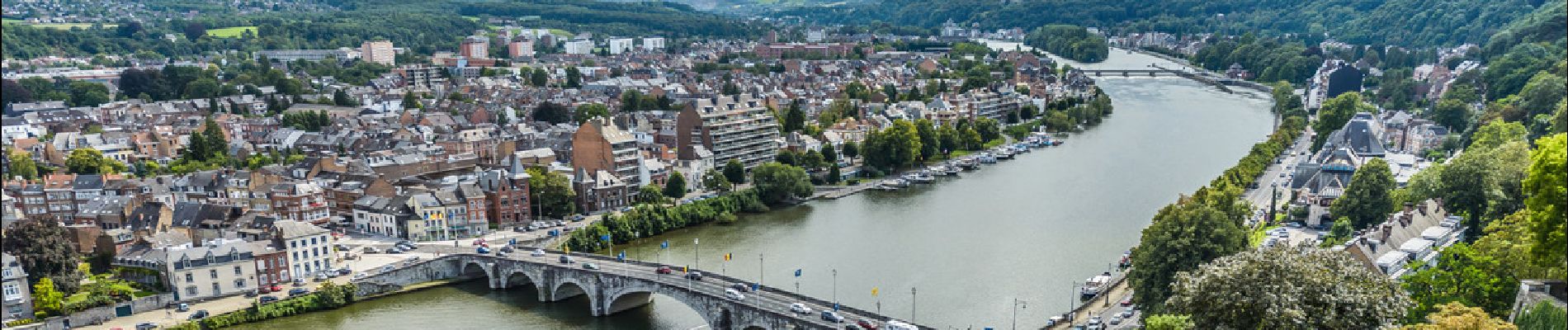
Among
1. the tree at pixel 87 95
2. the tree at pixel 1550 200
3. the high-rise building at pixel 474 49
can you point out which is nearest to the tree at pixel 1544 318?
the tree at pixel 1550 200

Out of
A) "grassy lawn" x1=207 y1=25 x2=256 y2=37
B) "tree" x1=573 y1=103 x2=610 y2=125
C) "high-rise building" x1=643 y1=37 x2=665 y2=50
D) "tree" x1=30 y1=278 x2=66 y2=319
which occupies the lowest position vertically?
"tree" x1=30 y1=278 x2=66 y2=319

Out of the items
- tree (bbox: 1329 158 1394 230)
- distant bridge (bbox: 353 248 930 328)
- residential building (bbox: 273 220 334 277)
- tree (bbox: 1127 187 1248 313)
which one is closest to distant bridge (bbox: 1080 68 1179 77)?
tree (bbox: 1329 158 1394 230)

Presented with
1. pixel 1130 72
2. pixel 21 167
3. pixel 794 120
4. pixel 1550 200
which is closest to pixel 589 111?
pixel 794 120

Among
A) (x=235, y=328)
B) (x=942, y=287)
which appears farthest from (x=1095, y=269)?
(x=235, y=328)

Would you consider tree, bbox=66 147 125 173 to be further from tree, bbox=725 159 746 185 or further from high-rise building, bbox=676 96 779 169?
tree, bbox=725 159 746 185

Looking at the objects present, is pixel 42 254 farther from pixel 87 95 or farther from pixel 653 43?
pixel 653 43
